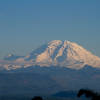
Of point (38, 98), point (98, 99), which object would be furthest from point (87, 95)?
point (38, 98)

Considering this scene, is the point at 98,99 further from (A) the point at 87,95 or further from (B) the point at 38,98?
(B) the point at 38,98

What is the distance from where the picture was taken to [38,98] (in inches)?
710

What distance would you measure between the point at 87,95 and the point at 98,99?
1.57 ft

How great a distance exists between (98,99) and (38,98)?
2.35m

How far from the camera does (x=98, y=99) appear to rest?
17.7 metres

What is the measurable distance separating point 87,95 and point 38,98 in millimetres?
1926

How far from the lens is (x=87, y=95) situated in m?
17.9
